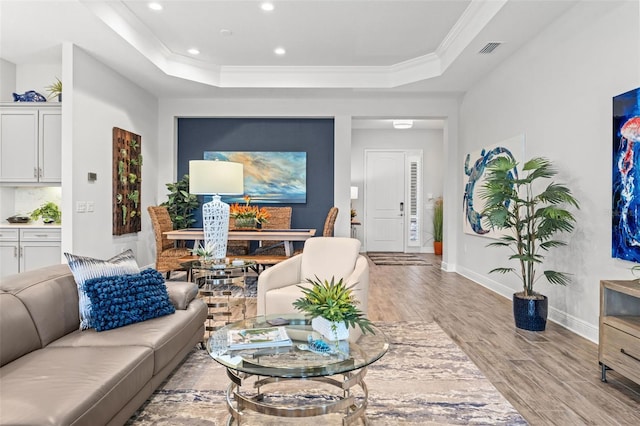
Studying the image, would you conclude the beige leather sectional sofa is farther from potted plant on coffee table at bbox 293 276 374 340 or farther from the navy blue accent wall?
the navy blue accent wall

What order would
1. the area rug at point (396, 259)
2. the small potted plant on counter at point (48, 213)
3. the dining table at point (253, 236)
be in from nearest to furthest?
the small potted plant on counter at point (48, 213) < the dining table at point (253, 236) < the area rug at point (396, 259)

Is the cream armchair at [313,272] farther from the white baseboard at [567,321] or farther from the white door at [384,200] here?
the white door at [384,200]

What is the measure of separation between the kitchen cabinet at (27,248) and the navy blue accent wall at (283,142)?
112 inches

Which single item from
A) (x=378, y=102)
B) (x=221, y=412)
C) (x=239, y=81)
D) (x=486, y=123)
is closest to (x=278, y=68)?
(x=239, y=81)

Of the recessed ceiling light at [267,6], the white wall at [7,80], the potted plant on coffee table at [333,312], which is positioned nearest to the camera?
the potted plant on coffee table at [333,312]

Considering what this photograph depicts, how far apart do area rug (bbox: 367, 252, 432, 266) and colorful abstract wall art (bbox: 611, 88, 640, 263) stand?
483 centimetres

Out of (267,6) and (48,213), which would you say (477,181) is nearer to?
(267,6)

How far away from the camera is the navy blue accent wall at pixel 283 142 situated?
7.16 m

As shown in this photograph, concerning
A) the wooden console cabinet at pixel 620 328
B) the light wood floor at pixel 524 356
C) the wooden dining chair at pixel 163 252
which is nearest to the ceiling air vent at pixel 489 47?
the light wood floor at pixel 524 356

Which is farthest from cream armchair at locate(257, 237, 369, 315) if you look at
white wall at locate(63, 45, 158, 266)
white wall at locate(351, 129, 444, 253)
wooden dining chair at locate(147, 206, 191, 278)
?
white wall at locate(351, 129, 444, 253)

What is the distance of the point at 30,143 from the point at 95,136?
2.13 feet

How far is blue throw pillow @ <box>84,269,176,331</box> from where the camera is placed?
7.45 feet

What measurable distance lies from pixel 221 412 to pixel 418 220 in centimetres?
822

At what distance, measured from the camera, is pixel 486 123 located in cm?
562
